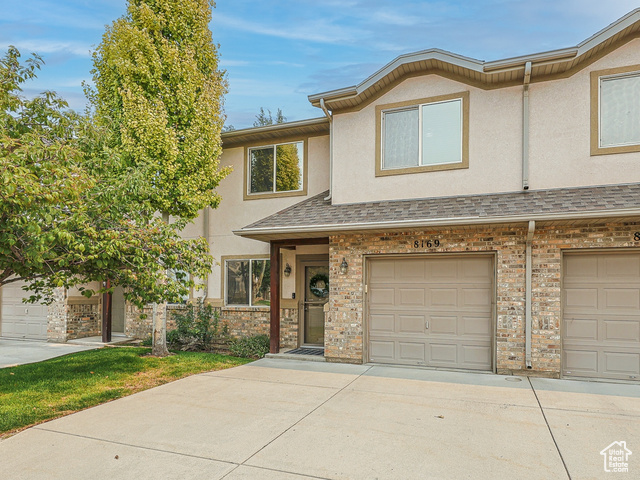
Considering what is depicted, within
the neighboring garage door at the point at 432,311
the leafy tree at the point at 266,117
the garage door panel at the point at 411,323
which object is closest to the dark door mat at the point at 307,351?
the neighboring garage door at the point at 432,311

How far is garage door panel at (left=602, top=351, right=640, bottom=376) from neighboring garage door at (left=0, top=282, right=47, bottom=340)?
13829mm

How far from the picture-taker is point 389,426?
5.05 metres

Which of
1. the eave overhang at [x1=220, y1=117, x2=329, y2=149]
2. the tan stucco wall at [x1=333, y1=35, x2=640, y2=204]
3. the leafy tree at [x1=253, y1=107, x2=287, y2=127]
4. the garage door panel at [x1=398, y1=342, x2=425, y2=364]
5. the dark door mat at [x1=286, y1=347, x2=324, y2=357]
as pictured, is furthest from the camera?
the leafy tree at [x1=253, y1=107, x2=287, y2=127]

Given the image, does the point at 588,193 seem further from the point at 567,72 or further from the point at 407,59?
the point at 407,59

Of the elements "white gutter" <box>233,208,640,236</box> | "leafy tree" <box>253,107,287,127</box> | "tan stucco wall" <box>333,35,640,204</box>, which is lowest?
"white gutter" <box>233,208,640,236</box>

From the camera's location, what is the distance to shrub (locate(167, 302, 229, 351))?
10523 millimetres

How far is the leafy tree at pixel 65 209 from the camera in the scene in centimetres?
478

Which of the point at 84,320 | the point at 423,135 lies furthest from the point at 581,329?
the point at 84,320

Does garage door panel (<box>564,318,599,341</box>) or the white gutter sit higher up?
the white gutter

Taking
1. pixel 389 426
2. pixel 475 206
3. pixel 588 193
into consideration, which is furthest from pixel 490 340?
pixel 389 426

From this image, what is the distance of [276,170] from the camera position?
10.9m

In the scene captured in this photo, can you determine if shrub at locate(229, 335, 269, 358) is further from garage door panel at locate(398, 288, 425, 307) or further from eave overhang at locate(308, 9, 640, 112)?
eave overhang at locate(308, 9, 640, 112)

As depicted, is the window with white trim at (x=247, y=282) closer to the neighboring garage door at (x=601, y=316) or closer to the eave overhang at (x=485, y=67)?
the eave overhang at (x=485, y=67)

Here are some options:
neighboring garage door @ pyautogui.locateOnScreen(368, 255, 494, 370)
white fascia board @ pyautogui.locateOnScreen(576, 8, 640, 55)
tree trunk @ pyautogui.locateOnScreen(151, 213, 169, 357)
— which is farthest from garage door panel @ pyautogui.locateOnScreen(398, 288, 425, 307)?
tree trunk @ pyautogui.locateOnScreen(151, 213, 169, 357)
